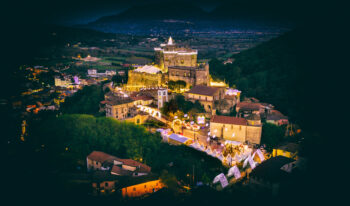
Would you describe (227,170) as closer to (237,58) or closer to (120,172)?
(120,172)

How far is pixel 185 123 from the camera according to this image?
18781 mm

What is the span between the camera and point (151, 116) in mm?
20625

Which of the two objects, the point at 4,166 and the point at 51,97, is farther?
the point at 51,97

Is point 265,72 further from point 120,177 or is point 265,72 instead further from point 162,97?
point 120,177

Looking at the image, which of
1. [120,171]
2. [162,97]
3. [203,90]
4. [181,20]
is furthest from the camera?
[181,20]

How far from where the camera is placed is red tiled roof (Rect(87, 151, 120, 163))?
15977mm

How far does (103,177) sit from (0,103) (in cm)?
774

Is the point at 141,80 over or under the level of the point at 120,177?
over

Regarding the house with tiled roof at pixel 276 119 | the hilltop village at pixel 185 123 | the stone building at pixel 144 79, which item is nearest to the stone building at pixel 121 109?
the hilltop village at pixel 185 123

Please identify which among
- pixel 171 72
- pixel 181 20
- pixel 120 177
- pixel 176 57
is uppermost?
pixel 181 20

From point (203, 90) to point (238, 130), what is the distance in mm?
5854

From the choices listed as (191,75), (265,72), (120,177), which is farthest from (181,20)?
(120,177)

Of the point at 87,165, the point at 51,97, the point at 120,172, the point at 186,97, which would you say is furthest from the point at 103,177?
the point at 51,97

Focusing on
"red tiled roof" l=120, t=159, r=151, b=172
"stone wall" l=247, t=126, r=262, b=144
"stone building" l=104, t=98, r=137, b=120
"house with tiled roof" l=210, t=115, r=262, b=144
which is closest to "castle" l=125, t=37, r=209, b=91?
"stone building" l=104, t=98, r=137, b=120
